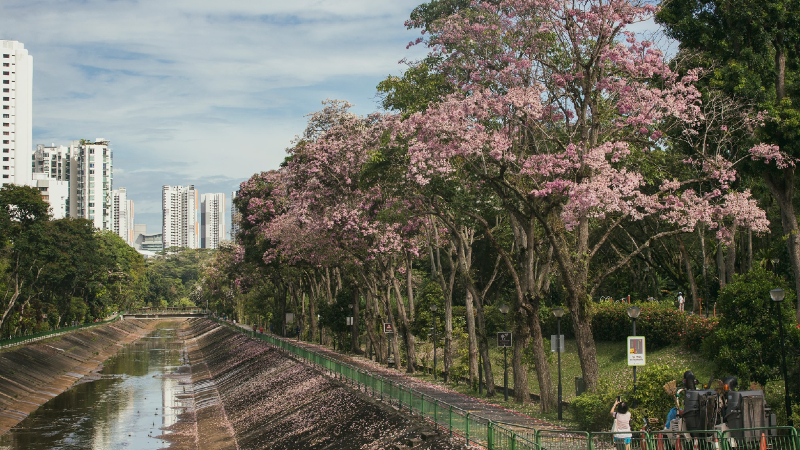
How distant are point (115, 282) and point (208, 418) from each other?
77.2m

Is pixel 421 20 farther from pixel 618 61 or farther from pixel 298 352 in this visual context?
pixel 298 352

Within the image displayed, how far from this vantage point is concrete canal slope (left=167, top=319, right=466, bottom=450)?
2319 cm

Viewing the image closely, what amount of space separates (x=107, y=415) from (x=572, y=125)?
31088 mm

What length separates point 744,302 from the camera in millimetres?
21859

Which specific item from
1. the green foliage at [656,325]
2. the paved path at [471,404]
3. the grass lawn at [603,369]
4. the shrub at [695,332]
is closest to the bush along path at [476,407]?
the paved path at [471,404]

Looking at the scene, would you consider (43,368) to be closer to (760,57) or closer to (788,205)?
(788,205)

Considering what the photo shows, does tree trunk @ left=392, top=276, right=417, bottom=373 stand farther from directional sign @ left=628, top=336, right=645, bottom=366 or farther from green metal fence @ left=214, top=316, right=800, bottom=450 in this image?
directional sign @ left=628, top=336, right=645, bottom=366

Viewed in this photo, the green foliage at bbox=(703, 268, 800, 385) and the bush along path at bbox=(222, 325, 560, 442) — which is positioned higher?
the green foliage at bbox=(703, 268, 800, 385)

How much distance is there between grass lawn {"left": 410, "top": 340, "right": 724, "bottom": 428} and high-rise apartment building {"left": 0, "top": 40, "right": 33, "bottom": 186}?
132 meters

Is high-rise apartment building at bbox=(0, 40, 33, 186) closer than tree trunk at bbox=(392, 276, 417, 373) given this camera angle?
No

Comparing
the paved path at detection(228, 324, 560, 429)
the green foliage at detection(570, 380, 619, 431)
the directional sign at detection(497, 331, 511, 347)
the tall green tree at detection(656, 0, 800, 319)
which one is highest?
the tall green tree at detection(656, 0, 800, 319)

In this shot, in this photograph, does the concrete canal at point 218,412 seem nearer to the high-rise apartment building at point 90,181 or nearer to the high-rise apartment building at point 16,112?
the high-rise apartment building at point 16,112

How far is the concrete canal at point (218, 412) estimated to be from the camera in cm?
2550

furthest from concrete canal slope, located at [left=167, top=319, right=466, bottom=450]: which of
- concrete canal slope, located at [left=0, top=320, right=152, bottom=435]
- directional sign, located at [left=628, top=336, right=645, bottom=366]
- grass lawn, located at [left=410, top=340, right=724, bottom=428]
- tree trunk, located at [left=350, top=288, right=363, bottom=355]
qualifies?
concrete canal slope, located at [left=0, top=320, right=152, bottom=435]
